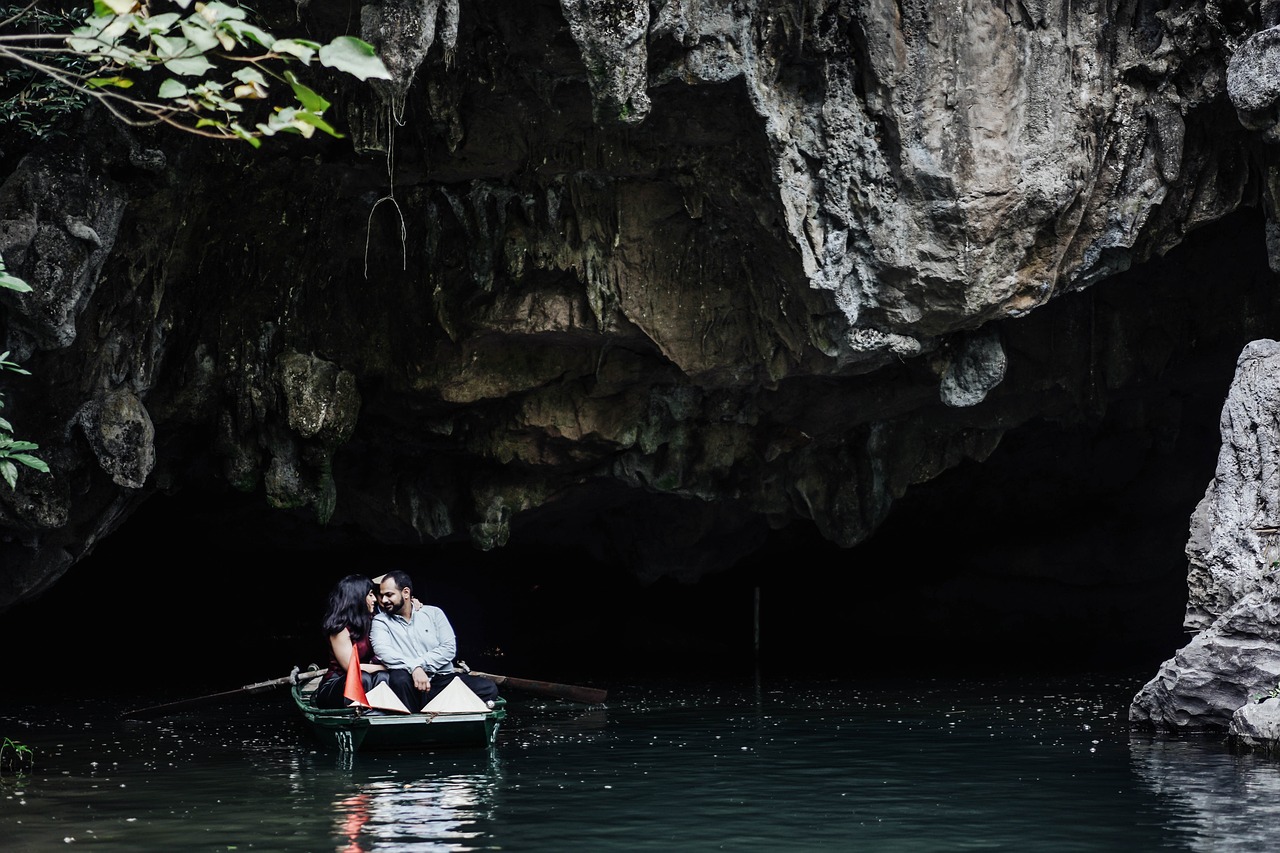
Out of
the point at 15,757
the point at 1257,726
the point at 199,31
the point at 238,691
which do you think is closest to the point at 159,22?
the point at 199,31

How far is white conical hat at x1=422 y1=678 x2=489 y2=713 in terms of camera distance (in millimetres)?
11398

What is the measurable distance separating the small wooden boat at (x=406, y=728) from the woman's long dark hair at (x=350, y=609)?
0.70 m

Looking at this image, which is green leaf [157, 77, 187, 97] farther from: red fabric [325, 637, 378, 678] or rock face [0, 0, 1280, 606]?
red fabric [325, 637, 378, 678]

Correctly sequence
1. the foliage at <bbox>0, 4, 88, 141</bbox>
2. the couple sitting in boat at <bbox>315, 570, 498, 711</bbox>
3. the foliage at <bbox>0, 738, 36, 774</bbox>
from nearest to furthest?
the foliage at <bbox>0, 738, 36, 774</bbox> → the foliage at <bbox>0, 4, 88, 141</bbox> → the couple sitting in boat at <bbox>315, 570, 498, 711</bbox>

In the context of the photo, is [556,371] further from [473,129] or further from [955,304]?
[955,304]

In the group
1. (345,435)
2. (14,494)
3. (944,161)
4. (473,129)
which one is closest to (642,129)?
(473,129)

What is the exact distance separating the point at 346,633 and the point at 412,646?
0.57 metres

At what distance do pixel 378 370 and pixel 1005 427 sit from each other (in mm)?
7731

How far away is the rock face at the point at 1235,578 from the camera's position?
37.8ft

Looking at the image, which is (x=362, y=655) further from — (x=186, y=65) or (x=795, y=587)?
(x=795, y=587)

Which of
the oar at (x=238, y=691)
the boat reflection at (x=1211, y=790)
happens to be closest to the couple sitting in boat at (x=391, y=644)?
the oar at (x=238, y=691)

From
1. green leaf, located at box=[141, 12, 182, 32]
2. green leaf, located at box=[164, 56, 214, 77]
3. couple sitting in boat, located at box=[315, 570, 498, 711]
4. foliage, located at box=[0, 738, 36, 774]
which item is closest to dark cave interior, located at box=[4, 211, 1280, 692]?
couple sitting in boat, located at box=[315, 570, 498, 711]

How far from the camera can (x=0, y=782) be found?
10.0m

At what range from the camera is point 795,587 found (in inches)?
1069
